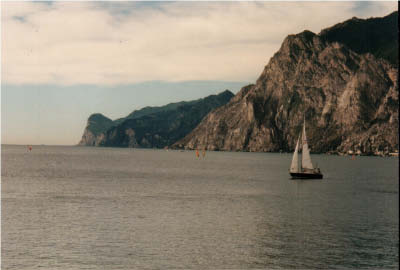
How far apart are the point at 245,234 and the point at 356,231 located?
13.3 meters

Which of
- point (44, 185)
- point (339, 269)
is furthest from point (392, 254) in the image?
point (44, 185)

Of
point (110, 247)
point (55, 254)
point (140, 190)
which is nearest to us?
point (55, 254)

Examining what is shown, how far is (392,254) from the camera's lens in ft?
157

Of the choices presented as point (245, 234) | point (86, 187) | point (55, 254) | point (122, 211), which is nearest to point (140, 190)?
point (86, 187)

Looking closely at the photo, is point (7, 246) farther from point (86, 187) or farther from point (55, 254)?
point (86, 187)

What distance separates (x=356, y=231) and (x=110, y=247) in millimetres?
28895

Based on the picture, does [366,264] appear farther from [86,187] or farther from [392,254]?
[86,187]

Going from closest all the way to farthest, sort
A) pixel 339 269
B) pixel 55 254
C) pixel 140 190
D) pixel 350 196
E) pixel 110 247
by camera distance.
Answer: pixel 339 269 < pixel 55 254 < pixel 110 247 < pixel 350 196 < pixel 140 190

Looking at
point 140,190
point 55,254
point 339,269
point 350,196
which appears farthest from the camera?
point 140,190

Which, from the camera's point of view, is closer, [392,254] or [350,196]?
[392,254]

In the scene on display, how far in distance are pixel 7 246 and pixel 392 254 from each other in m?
37.7

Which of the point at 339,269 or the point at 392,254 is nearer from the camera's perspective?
the point at 339,269

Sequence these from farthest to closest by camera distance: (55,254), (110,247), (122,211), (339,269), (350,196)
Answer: (350,196) < (122,211) < (110,247) < (55,254) < (339,269)

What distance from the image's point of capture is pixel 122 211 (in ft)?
244
